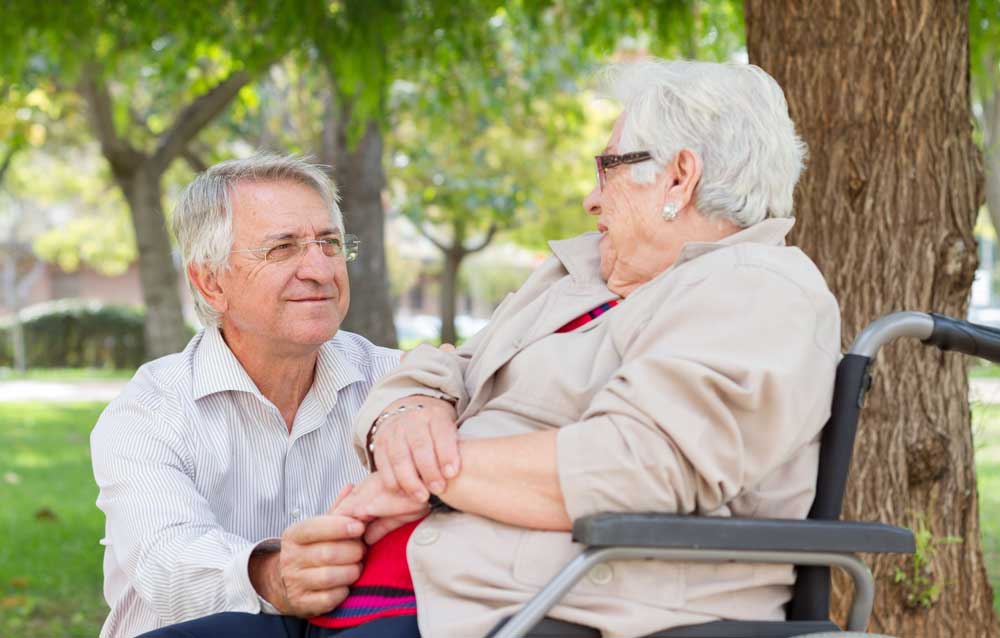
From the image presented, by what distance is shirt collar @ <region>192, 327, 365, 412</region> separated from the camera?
275 centimetres

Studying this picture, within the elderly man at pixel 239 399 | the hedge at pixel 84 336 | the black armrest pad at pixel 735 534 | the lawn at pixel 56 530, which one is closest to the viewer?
the black armrest pad at pixel 735 534

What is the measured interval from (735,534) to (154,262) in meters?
8.16

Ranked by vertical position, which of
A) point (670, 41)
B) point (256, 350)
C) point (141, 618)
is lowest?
point (141, 618)

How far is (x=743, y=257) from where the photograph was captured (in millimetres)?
2059

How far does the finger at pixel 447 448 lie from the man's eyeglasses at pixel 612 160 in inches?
22.3

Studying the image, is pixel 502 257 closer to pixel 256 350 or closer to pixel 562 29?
pixel 562 29

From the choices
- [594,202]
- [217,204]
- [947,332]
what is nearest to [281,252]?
[217,204]

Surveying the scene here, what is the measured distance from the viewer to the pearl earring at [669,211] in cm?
221

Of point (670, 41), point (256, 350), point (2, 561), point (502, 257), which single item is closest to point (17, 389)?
point (2, 561)

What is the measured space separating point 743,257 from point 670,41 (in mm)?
4295

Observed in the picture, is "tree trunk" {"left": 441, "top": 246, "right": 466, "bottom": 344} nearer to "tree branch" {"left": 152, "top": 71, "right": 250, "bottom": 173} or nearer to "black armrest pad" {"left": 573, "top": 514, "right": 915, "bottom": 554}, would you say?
"tree branch" {"left": 152, "top": 71, "right": 250, "bottom": 173}

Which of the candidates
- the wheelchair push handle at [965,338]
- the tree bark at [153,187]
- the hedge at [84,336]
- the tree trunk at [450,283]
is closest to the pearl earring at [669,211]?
the wheelchair push handle at [965,338]

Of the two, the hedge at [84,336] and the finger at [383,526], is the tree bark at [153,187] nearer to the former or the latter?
the finger at [383,526]

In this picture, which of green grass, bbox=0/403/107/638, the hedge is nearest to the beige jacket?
green grass, bbox=0/403/107/638
